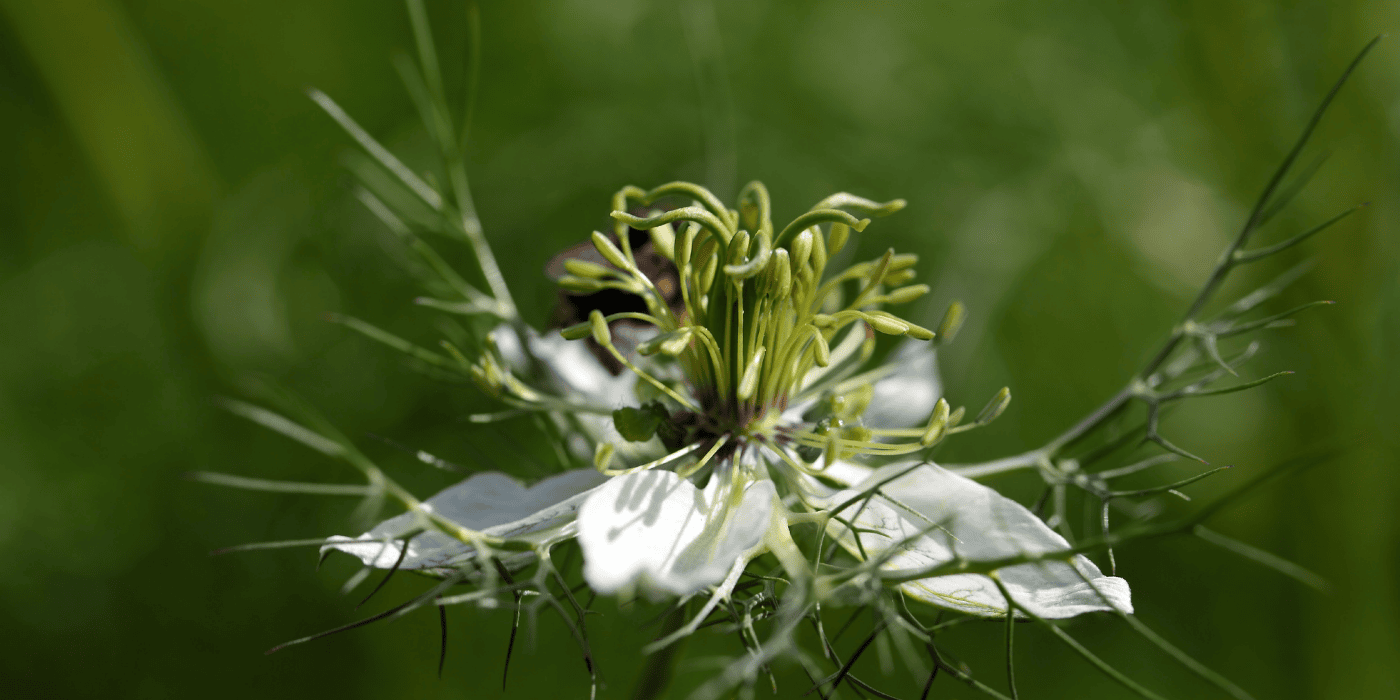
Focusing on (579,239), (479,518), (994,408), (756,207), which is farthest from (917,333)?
(579,239)

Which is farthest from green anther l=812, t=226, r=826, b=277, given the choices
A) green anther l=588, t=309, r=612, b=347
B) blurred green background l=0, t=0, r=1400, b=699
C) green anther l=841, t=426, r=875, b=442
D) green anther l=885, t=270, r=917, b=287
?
blurred green background l=0, t=0, r=1400, b=699

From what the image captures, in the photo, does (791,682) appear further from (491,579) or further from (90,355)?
(90,355)

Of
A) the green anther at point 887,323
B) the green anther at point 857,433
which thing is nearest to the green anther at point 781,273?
the green anther at point 887,323

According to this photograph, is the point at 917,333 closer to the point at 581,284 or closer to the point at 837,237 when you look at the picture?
the point at 837,237

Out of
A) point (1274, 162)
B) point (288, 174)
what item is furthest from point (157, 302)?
point (1274, 162)

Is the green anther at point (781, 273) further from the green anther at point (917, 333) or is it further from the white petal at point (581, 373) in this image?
the white petal at point (581, 373)

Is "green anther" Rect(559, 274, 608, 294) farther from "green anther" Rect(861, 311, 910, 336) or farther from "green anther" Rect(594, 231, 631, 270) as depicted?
"green anther" Rect(861, 311, 910, 336)
